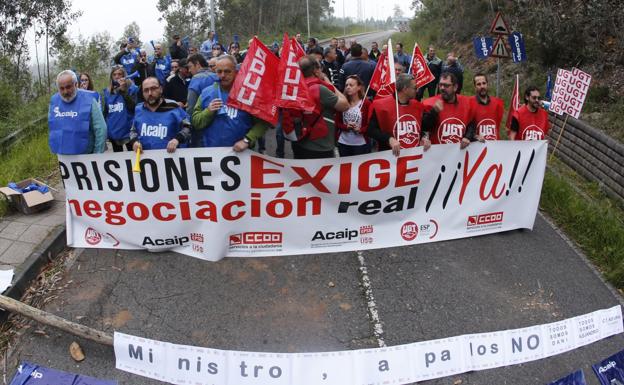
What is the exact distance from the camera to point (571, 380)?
3146 millimetres

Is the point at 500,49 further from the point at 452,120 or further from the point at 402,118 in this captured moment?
the point at 402,118

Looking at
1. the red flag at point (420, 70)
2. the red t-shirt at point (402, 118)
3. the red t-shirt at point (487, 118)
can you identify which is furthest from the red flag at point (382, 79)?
the red flag at point (420, 70)

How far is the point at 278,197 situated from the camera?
489 cm

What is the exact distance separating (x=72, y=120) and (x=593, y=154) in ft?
24.6

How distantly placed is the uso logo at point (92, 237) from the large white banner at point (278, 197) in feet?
0.04

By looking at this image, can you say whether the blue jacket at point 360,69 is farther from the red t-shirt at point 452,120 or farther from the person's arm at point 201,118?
the person's arm at point 201,118

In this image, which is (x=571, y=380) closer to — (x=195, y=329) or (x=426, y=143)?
(x=426, y=143)

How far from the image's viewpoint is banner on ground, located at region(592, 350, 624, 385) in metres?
3.13

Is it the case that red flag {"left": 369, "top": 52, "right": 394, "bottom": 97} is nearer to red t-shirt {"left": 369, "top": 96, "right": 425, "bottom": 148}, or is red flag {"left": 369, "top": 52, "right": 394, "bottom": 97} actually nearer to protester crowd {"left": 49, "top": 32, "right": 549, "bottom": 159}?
protester crowd {"left": 49, "top": 32, "right": 549, "bottom": 159}

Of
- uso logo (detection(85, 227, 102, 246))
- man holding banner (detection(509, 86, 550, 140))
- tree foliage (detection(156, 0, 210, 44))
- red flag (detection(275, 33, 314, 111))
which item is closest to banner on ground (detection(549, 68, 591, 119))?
man holding banner (detection(509, 86, 550, 140))

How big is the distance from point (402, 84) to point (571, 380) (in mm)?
3122

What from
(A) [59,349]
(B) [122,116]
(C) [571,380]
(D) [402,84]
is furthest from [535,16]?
(A) [59,349]

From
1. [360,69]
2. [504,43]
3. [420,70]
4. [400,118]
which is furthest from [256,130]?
[504,43]

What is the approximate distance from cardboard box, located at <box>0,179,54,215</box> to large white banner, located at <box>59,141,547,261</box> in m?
1.23
